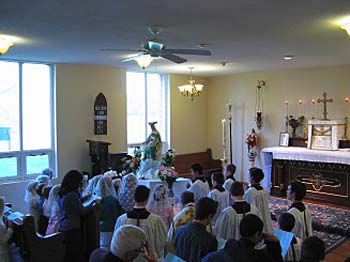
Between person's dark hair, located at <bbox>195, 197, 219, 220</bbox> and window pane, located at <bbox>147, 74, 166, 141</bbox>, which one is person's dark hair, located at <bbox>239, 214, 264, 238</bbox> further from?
window pane, located at <bbox>147, 74, 166, 141</bbox>

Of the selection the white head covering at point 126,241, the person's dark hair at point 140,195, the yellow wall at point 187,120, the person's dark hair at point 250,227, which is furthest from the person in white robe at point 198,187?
the yellow wall at point 187,120

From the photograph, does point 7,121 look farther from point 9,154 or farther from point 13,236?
point 13,236

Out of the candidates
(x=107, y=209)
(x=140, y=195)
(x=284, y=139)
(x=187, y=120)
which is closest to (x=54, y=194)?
(x=107, y=209)

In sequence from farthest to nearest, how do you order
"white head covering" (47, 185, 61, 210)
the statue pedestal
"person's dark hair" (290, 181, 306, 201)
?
the statue pedestal
"white head covering" (47, 185, 61, 210)
"person's dark hair" (290, 181, 306, 201)

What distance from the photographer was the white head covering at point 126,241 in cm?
229

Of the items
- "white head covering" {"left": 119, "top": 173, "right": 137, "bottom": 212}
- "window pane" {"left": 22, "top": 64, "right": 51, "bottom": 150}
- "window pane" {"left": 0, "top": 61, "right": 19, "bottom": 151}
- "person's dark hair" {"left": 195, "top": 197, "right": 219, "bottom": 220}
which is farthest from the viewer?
"window pane" {"left": 22, "top": 64, "right": 51, "bottom": 150}

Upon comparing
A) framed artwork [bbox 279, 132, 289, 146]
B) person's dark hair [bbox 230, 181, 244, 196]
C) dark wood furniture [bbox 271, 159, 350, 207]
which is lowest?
dark wood furniture [bbox 271, 159, 350, 207]

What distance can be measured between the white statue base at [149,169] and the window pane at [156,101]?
3441 millimetres

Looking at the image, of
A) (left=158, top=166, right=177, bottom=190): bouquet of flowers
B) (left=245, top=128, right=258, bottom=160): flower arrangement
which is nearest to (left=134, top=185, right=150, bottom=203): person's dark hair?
(left=158, top=166, right=177, bottom=190): bouquet of flowers

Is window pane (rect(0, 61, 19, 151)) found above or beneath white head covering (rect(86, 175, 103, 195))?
above

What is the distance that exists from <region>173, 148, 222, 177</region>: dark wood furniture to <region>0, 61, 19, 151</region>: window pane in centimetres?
418

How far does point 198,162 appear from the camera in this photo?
35.1 feet

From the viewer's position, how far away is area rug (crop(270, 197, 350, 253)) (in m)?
5.95

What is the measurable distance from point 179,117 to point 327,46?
4.95 meters
